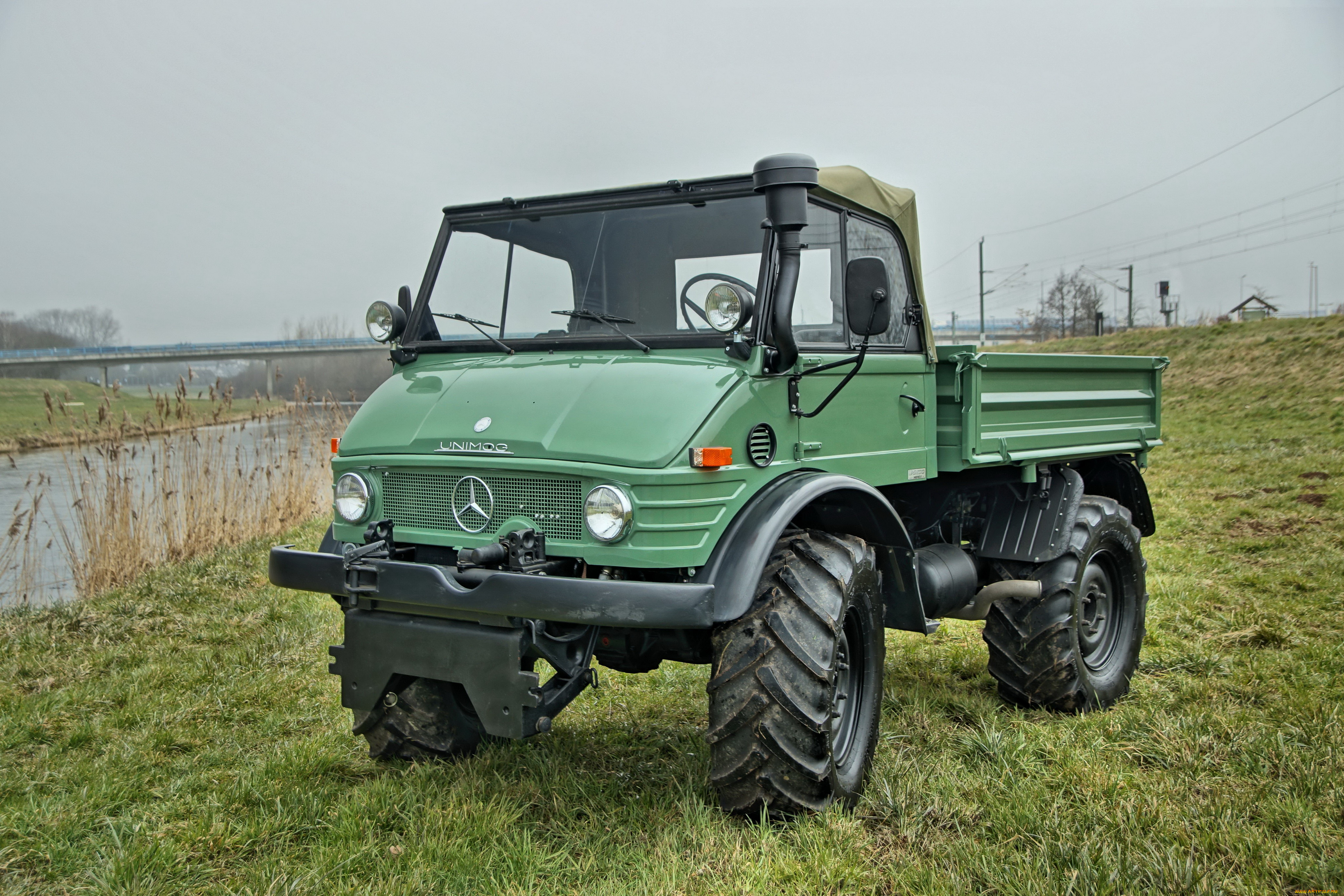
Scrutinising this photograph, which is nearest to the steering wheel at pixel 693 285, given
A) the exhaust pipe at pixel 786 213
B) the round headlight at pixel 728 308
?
the round headlight at pixel 728 308

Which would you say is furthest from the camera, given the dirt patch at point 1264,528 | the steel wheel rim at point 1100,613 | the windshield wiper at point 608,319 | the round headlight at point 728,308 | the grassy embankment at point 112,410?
the dirt patch at point 1264,528

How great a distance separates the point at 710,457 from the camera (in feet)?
10.4

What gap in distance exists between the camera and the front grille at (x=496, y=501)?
3.24 metres

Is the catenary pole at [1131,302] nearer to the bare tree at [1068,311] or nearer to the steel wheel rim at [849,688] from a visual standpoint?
the bare tree at [1068,311]

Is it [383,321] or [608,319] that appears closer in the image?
[608,319]

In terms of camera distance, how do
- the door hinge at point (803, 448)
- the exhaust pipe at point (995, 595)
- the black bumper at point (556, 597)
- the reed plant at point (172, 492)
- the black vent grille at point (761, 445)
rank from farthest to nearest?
the reed plant at point (172, 492), the exhaust pipe at point (995, 595), the door hinge at point (803, 448), the black vent grille at point (761, 445), the black bumper at point (556, 597)

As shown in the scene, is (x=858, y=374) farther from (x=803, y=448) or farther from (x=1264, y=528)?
(x=1264, y=528)

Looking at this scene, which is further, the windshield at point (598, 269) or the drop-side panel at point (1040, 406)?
the drop-side panel at point (1040, 406)

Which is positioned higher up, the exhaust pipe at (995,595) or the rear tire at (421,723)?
the exhaust pipe at (995,595)

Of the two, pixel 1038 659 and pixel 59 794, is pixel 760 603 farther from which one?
pixel 59 794

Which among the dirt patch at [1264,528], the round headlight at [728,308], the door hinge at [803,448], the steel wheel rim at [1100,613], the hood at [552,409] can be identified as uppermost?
the round headlight at [728,308]

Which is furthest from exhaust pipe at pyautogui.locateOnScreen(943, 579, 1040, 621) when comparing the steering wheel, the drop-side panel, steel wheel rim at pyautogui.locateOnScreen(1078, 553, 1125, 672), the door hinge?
the steering wheel

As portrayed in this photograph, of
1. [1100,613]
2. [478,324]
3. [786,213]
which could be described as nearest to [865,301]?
[786,213]

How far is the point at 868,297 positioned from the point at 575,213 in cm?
138
